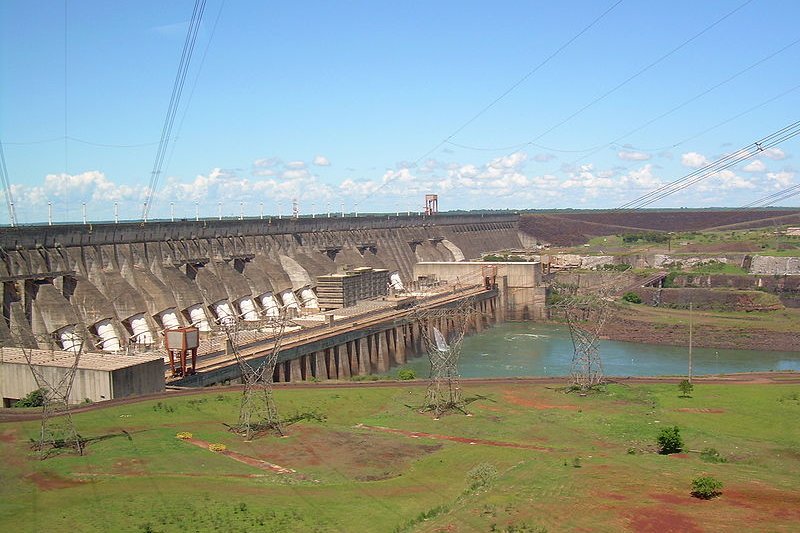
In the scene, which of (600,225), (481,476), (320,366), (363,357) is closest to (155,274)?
(320,366)

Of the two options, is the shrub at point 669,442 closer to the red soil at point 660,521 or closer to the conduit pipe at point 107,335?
the red soil at point 660,521

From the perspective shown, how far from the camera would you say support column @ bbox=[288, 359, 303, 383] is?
167 ft

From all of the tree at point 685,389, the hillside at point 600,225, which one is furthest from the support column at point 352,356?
the hillside at point 600,225

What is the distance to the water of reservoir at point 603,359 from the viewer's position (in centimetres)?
6031

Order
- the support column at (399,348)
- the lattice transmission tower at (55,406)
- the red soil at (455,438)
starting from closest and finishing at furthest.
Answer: the lattice transmission tower at (55,406) → the red soil at (455,438) → the support column at (399,348)

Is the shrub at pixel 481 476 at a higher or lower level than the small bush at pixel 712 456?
higher

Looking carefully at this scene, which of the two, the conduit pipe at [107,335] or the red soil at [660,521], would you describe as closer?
the red soil at [660,521]

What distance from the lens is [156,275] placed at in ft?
206

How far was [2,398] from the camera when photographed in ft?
129

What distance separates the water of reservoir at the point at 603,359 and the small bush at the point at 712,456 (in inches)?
1091

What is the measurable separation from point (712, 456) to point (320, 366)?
30.0 m

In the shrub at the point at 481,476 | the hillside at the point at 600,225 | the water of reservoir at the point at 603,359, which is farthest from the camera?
the hillside at the point at 600,225

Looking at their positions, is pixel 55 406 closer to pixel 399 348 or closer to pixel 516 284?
pixel 399 348

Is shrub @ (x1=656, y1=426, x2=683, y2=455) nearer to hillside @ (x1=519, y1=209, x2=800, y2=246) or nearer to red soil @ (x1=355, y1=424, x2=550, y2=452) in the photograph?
red soil @ (x1=355, y1=424, x2=550, y2=452)
